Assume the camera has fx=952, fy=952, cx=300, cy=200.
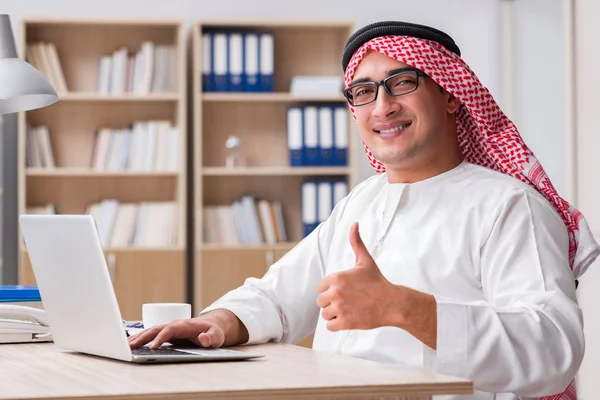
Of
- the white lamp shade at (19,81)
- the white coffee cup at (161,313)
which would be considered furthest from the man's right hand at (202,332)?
the white lamp shade at (19,81)

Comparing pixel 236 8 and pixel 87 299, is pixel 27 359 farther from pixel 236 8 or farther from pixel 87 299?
pixel 236 8

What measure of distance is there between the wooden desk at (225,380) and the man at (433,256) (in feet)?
0.39

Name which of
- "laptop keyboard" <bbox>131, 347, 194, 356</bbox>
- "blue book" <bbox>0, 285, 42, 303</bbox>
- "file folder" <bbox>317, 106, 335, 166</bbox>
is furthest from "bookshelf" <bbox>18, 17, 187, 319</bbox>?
"laptop keyboard" <bbox>131, 347, 194, 356</bbox>

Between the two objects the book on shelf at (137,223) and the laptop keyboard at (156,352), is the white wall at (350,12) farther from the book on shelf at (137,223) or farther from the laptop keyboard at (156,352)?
the laptop keyboard at (156,352)

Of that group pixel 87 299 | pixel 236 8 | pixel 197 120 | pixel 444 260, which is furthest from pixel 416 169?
pixel 236 8

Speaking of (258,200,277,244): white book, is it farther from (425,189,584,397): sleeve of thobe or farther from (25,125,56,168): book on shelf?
(425,189,584,397): sleeve of thobe

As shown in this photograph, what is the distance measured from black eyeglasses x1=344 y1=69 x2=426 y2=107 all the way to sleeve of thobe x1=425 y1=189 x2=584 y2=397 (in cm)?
38

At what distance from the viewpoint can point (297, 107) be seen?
5.25m

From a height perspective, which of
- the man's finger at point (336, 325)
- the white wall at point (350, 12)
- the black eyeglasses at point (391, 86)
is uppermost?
the white wall at point (350, 12)

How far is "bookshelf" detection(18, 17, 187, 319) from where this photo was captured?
199 inches

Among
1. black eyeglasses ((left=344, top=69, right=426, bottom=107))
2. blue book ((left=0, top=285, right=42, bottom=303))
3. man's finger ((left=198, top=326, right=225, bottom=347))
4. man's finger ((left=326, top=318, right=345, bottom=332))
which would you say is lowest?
man's finger ((left=198, top=326, right=225, bottom=347))

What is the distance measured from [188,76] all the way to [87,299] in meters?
3.94

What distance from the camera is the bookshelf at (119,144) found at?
505cm

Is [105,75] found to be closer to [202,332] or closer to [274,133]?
[274,133]
